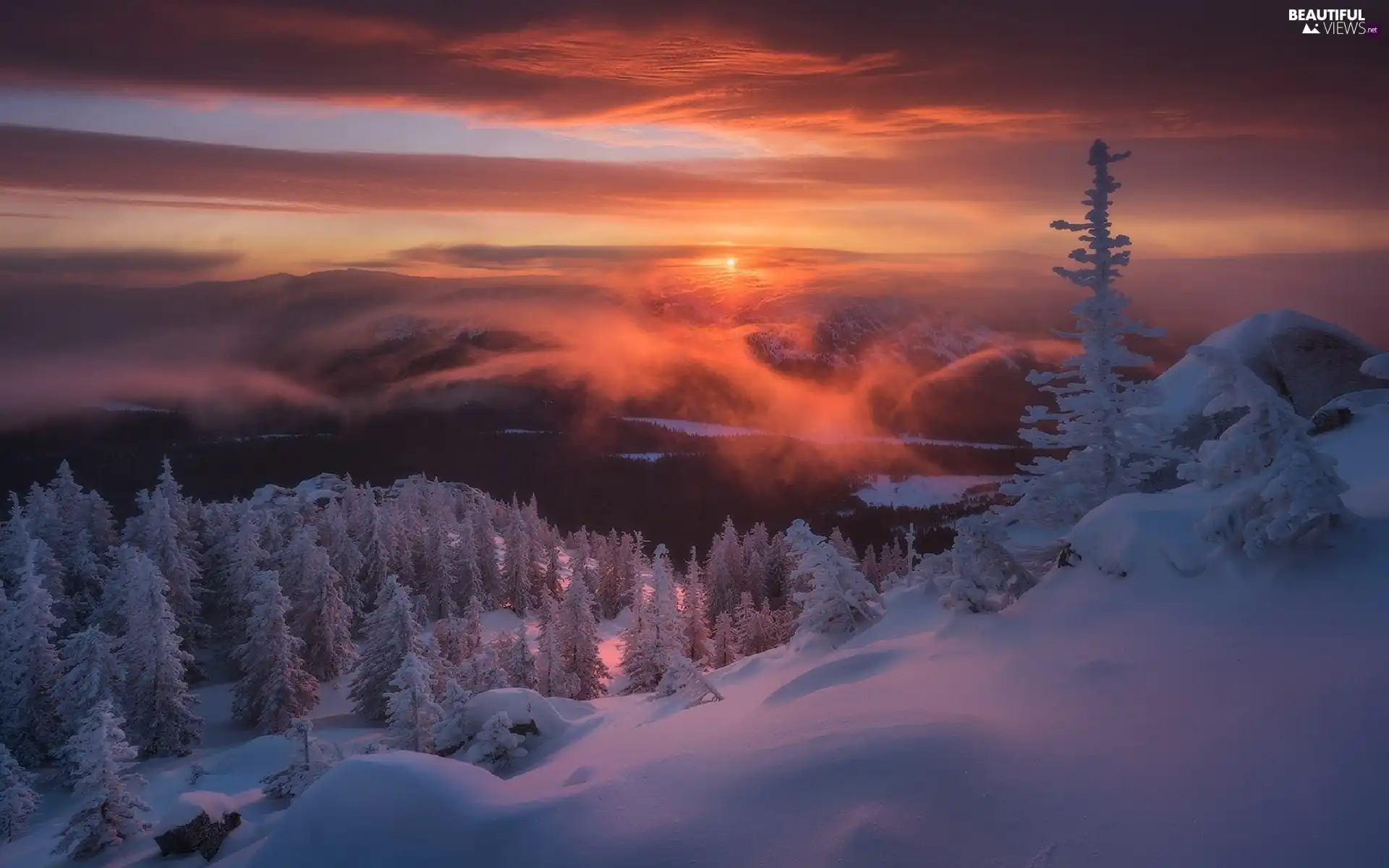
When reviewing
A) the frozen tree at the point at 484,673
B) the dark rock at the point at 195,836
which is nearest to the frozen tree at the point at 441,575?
the frozen tree at the point at 484,673

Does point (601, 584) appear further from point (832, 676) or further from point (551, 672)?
point (832, 676)

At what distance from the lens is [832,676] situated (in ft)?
47.0

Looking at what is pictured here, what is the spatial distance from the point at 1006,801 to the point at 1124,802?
118 centimetres

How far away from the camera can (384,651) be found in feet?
141

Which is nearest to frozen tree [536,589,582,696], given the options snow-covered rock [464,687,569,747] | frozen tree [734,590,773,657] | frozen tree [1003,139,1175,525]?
frozen tree [734,590,773,657]

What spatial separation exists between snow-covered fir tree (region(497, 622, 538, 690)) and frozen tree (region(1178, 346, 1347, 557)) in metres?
37.8

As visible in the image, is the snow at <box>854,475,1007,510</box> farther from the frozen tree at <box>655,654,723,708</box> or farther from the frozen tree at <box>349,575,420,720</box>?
the frozen tree at <box>655,654,723,708</box>

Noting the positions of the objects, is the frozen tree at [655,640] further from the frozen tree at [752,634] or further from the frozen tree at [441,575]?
the frozen tree at [441,575]

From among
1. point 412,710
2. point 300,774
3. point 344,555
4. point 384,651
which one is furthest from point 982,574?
point 344,555

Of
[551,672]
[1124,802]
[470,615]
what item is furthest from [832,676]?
[470,615]

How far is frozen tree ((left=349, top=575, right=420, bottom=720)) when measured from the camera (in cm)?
4247

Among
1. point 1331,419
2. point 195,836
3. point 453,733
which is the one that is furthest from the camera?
point 195,836

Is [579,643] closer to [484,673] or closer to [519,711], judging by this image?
[484,673]

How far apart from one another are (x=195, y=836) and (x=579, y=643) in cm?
2977
